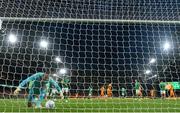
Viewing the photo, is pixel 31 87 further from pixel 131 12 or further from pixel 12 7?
pixel 131 12

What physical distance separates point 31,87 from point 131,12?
3948mm

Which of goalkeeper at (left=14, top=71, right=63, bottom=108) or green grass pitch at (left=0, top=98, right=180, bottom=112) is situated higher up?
goalkeeper at (left=14, top=71, right=63, bottom=108)

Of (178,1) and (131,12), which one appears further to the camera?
(178,1)

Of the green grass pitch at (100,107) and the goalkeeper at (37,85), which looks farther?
the goalkeeper at (37,85)

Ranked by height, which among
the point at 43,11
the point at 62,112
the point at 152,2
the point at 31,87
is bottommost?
the point at 62,112

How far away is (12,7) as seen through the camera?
32.9ft

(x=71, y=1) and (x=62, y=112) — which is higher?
(x=71, y=1)

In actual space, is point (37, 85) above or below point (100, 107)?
above

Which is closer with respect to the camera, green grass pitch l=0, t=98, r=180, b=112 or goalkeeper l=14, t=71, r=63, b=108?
green grass pitch l=0, t=98, r=180, b=112

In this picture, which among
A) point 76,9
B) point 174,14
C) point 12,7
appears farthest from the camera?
point 174,14

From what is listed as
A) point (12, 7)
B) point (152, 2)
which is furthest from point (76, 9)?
point (152, 2)

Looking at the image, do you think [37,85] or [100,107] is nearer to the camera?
[100,107]

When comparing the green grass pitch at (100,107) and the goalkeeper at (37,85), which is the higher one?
the goalkeeper at (37,85)

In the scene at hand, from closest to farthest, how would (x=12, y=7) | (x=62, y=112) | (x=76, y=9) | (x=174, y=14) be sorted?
(x=62, y=112) < (x=12, y=7) < (x=76, y=9) < (x=174, y=14)
